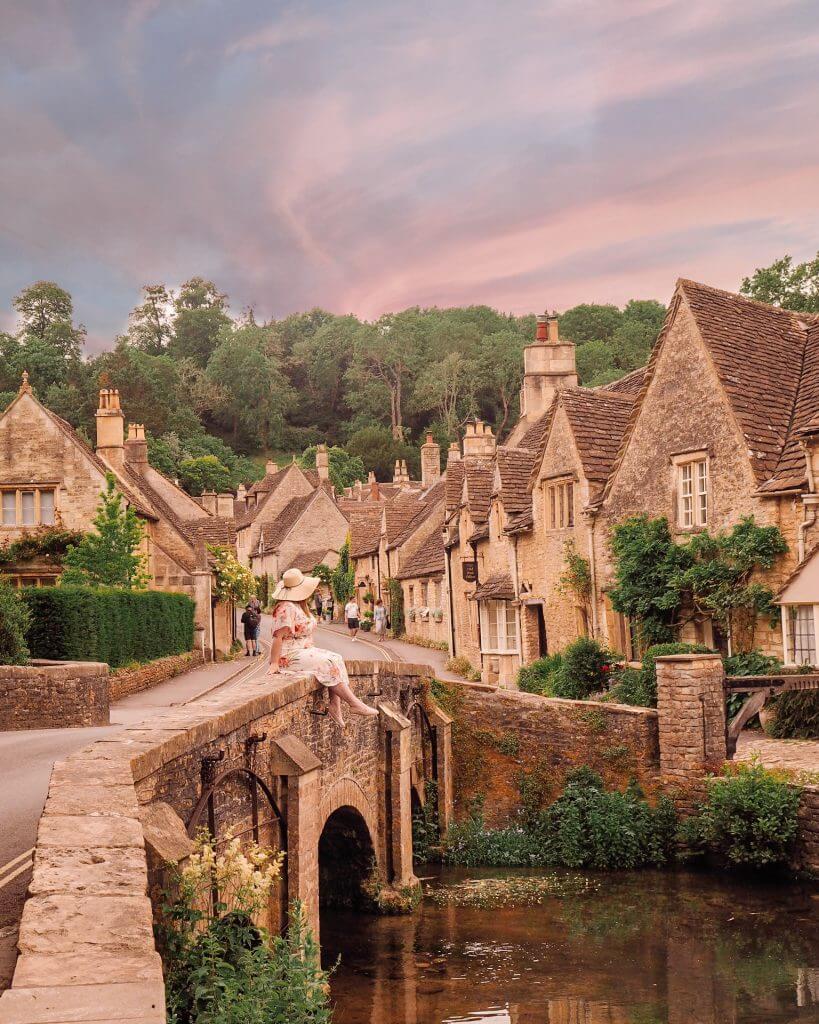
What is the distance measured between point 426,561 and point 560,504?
1858cm

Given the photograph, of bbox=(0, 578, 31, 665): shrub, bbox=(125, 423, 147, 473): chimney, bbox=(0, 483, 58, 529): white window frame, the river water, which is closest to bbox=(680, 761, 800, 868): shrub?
the river water

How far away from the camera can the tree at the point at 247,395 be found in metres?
122

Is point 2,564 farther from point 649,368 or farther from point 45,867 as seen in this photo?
point 45,867

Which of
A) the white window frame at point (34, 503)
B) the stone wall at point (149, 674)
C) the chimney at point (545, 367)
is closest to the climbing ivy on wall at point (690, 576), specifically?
the stone wall at point (149, 674)

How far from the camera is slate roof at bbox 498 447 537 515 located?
33.2 m

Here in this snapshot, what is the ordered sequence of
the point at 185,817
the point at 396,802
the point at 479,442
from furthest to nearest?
the point at 479,442 → the point at 396,802 → the point at 185,817

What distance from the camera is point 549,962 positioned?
16078 millimetres

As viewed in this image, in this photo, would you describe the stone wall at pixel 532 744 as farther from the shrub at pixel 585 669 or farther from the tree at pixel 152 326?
the tree at pixel 152 326

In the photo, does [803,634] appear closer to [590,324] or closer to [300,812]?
[300,812]

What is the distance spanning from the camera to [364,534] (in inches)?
2520

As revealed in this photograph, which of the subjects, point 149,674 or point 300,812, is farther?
point 149,674

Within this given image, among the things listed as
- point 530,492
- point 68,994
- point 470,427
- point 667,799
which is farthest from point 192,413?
point 68,994

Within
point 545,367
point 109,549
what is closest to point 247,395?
point 545,367

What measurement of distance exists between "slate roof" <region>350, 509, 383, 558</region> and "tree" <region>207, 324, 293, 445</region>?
56.1 meters
